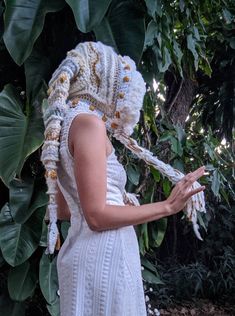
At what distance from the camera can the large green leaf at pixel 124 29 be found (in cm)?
189

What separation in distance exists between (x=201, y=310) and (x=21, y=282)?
2142 millimetres

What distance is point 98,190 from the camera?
43.1 inches

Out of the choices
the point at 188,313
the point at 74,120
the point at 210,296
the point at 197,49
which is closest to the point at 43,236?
the point at 74,120

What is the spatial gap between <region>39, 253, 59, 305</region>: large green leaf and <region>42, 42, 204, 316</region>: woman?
0.90 metres

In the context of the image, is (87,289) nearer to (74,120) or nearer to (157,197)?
(74,120)

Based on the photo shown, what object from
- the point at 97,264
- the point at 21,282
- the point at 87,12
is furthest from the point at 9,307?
the point at 87,12

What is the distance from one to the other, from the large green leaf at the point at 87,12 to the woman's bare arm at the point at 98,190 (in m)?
0.53

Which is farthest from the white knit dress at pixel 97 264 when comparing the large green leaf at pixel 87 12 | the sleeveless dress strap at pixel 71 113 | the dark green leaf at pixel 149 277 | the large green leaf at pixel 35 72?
the dark green leaf at pixel 149 277

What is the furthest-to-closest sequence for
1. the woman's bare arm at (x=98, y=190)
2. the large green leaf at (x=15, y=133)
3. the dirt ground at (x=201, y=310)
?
the dirt ground at (x=201, y=310) < the large green leaf at (x=15, y=133) < the woman's bare arm at (x=98, y=190)

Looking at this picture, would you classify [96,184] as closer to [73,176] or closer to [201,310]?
[73,176]

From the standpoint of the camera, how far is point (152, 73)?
2258 millimetres

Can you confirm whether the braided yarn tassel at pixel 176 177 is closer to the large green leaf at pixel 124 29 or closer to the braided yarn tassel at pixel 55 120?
the braided yarn tassel at pixel 55 120

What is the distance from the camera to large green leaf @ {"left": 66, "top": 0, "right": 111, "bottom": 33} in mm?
1570

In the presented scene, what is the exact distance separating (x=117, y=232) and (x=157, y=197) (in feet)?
7.09
